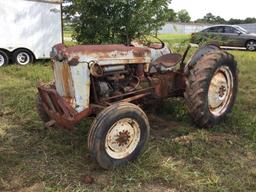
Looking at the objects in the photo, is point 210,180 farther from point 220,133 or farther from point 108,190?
point 220,133

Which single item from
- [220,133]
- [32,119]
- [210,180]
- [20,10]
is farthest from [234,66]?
[20,10]

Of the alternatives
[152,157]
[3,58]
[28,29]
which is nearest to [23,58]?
[3,58]

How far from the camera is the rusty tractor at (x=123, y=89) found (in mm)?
4449

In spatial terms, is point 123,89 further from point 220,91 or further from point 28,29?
point 28,29

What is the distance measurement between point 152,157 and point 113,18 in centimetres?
685

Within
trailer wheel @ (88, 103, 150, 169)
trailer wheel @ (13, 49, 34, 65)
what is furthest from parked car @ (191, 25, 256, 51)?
trailer wheel @ (88, 103, 150, 169)

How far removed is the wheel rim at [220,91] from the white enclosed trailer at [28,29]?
8.48 m

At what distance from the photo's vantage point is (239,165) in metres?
4.64

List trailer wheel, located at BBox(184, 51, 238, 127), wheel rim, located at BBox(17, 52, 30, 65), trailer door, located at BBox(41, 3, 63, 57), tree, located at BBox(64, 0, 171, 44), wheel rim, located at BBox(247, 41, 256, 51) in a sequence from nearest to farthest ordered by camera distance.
Answer: trailer wheel, located at BBox(184, 51, 238, 127) < tree, located at BBox(64, 0, 171, 44) < wheel rim, located at BBox(17, 52, 30, 65) < trailer door, located at BBox(41, 3, 63, 57) < wheel rim, located at BBox(247, 41, 256, 51)

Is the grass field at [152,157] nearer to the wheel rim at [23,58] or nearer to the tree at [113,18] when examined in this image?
the tree at [113,18]

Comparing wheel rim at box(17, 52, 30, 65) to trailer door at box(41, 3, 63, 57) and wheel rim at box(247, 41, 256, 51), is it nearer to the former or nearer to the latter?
trailer door at box(41, 3, 63, 57)

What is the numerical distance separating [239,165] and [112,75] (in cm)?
187

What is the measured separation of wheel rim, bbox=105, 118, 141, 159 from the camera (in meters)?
4.43

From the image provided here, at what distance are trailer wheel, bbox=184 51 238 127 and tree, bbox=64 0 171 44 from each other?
5105 millimetres
